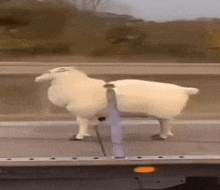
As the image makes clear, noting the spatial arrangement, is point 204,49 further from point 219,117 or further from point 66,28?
point 66,28

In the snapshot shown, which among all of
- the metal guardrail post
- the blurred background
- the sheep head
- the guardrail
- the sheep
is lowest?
the metal guardrail post

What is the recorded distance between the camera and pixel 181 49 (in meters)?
5.63

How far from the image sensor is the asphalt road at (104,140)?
2.45 metres

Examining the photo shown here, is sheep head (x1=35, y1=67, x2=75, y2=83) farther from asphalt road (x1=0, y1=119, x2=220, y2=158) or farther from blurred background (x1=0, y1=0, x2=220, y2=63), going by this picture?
blurred background (x1=0, y1=0, x2=220, y2=63)

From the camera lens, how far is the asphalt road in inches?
96.5

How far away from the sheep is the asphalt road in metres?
0.16

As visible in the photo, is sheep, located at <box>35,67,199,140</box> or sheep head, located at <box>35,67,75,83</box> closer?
sheep, located at <box>35,67,199,140</box>

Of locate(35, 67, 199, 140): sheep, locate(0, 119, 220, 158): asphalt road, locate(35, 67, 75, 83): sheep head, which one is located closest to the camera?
locate(0, 119, 220, 158): asphalt road

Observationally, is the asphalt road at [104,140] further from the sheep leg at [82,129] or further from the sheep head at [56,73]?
the sheep head at [56,73]

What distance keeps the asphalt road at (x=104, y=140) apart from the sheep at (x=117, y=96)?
161mm

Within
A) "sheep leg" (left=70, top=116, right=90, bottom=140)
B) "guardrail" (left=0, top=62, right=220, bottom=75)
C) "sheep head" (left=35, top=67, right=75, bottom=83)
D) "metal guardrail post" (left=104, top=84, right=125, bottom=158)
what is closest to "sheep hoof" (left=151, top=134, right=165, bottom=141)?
"metal guardrail post" (left=104, top=84, right=125, bottom=158)

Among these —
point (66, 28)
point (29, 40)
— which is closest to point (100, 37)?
point (66, 28)

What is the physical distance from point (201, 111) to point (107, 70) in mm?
1259

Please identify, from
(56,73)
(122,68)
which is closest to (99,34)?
(122,68)
